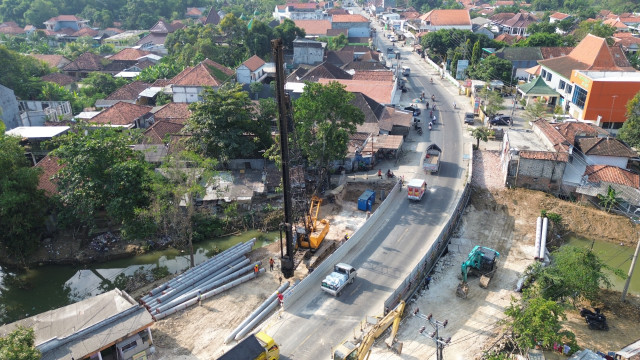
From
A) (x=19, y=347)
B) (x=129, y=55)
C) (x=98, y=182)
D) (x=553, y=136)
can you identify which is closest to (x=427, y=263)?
(x=553, y=136)

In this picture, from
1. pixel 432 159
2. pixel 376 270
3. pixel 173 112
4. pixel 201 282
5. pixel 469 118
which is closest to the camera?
pixel 376 270

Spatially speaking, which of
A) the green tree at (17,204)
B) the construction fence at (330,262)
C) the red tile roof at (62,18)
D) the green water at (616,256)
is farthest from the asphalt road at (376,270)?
the red tile roof at (62,18)

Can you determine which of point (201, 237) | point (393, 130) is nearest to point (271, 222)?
point (201, 237)

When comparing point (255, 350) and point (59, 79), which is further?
point (59, 79)

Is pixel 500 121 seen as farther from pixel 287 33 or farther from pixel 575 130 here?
pixel 287 33

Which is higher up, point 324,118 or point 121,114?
point 324,118

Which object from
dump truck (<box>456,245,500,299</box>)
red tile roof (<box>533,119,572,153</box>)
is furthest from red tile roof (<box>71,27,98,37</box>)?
dump truck (<box>456,245,500,299</box>)
